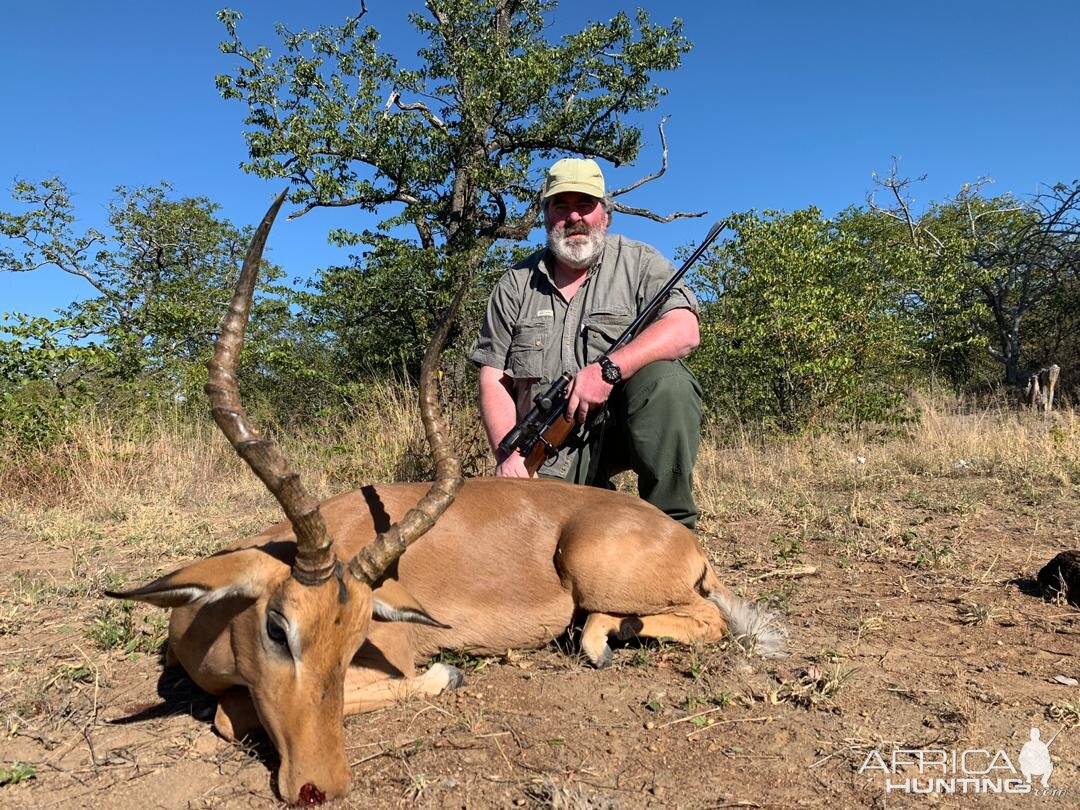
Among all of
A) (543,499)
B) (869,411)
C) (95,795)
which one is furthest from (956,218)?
(95,795)

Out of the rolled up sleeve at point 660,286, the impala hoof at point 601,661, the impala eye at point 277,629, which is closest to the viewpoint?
the impala eye at point 277,629

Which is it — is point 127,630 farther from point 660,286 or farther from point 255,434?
point 660,286

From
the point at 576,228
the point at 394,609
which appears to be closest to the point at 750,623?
the point at 394,609

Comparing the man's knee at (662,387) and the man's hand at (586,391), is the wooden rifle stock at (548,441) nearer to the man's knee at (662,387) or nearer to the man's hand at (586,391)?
the man's hand at (586,391)

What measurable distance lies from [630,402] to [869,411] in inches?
337

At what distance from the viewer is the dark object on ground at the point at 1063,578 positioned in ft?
13.0

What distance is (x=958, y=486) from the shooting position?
707 cm

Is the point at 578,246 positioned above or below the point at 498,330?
above

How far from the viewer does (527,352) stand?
539 cm

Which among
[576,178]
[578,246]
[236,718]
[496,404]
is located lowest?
[236,718]

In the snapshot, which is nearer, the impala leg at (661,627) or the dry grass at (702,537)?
the dry grass at (702,537)

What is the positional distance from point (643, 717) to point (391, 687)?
1.04m

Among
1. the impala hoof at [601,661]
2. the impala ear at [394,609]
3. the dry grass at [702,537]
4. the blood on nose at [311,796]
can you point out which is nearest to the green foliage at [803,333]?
the dry grass at [702,537]

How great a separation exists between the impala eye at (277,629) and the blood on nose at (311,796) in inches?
18.2
